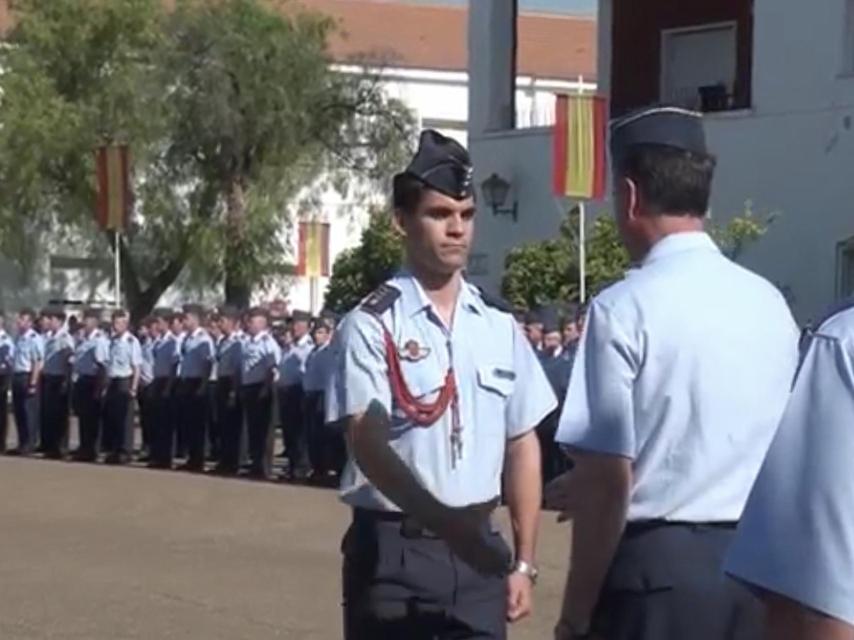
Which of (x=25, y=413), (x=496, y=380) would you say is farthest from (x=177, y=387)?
(x=496, y=380)

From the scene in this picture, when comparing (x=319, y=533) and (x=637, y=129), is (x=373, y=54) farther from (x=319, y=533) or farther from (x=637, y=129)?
(x=637, y=129)

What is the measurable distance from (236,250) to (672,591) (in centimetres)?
3976

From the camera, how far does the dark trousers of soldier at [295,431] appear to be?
23.6 metres

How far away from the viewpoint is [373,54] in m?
46.1

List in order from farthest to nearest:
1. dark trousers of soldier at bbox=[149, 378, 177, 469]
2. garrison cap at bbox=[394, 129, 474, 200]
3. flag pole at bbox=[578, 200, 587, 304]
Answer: dark trousers of soldier at bbox=[149, 378, 177, 469] < flag pole at bbox=[578, 200, 587, 304] < garrison cap at bbox=[394, 129, 474, 200]

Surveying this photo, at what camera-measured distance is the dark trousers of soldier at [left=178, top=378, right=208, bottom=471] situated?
25.9m

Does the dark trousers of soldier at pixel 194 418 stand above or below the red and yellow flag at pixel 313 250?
below

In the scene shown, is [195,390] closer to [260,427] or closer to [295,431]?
[260,427]

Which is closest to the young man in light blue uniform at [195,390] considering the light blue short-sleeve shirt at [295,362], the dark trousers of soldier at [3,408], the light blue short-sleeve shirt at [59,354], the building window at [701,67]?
the light blue short-sleeve shirt at [295,362]

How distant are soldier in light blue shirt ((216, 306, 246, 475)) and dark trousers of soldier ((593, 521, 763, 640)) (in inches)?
794

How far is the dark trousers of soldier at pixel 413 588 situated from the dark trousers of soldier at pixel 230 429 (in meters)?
19.3

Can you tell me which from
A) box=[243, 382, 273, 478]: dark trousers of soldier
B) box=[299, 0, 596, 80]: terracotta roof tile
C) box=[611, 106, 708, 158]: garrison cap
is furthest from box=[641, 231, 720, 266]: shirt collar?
box=[299, 0, 596, 80]: terracotta roof tile

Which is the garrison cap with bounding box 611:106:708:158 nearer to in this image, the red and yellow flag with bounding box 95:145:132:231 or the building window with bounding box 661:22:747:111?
the building window with bounding box 661:22:747:111

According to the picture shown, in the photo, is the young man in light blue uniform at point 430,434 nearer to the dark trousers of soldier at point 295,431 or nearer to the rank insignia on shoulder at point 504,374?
the rank insignia on shoulder at point 504,374
